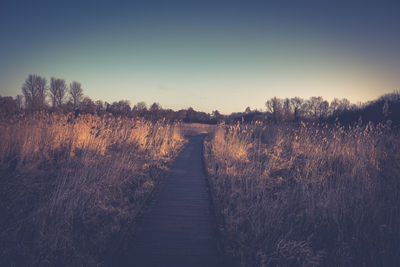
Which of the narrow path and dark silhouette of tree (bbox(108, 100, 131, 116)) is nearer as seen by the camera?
the narrow path

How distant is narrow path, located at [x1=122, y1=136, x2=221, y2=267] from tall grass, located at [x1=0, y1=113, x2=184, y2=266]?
40 cm

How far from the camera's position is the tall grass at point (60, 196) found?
2662 millimetres

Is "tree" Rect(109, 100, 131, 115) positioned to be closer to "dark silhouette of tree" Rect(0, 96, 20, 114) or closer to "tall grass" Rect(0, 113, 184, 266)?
"dark silhouette of tree" Rect(0, 96, 20, 114)

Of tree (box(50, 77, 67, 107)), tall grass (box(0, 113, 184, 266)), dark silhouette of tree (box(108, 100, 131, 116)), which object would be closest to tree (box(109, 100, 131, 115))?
dark silhouette of tree (box(108, 100, 131, 116))

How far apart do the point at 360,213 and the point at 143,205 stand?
15.5 feet

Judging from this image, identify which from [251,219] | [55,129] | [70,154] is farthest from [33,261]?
[55,129]

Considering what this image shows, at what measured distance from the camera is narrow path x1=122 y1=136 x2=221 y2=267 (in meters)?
2.75

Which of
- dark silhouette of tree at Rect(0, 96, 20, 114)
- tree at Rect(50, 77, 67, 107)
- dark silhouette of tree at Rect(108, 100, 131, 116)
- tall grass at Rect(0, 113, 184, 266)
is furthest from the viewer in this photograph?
tree at Rect(50, 77, 67, 107)

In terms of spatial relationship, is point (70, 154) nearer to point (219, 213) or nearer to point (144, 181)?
point (144, 181)

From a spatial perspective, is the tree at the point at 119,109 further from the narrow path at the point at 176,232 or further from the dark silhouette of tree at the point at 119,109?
the narrow path at the point at 176,232

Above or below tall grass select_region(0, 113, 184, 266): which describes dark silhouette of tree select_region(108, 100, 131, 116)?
above

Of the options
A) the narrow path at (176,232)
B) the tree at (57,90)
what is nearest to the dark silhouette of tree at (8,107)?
the narrow path at (176,232)

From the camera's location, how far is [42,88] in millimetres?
36938

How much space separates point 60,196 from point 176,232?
2481 mm
